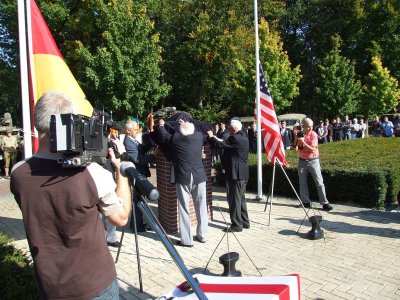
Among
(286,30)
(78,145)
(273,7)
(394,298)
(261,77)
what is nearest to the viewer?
(78,145)

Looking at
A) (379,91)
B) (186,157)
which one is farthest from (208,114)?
(186,157)

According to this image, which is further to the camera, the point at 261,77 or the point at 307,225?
the point at 261,77

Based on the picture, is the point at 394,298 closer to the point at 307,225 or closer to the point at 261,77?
the point at 307,225

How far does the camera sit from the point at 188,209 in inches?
235

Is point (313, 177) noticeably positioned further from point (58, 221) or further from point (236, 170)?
point (58, 221)

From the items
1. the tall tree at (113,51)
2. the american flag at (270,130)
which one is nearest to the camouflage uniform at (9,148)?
the tall tree at (113,51)

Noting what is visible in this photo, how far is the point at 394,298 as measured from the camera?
413 cm

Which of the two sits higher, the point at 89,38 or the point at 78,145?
the point at 89,38

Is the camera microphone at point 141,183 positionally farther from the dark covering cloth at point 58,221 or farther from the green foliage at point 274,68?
the green foliage at point 274,68

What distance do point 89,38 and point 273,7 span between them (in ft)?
62.6

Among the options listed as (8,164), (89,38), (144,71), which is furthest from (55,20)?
(8,164)

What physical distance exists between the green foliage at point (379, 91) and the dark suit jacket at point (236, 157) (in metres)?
28.2

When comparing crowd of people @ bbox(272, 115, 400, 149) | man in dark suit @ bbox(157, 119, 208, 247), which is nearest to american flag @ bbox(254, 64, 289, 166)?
man in dark suit @ bbox(157, 119, 208, 247)

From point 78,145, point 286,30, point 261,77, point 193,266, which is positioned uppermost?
point 286,30
